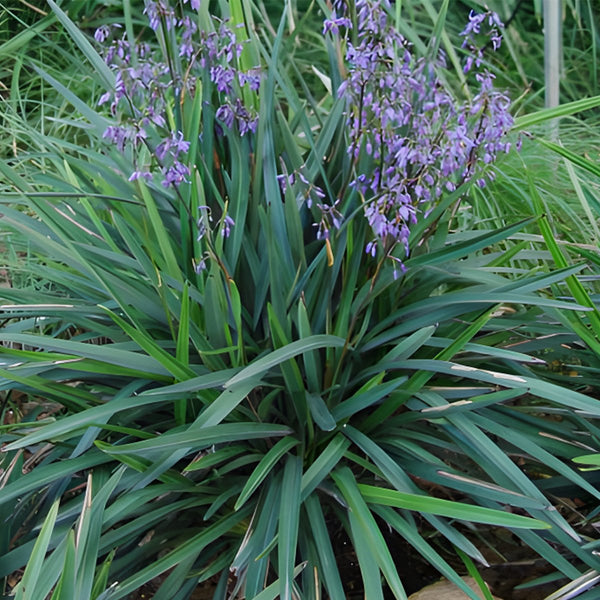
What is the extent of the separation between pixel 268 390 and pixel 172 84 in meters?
0.66

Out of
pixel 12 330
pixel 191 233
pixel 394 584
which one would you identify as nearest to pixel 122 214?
pixel 191 233

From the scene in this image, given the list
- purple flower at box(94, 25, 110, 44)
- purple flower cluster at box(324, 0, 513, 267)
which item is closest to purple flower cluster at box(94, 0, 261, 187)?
purple flower at box(94, 25, 110, 44)

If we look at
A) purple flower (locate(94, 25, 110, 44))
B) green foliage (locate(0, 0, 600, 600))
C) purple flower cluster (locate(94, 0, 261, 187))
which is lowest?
green foliage (locate(0, 0, 600, 600))

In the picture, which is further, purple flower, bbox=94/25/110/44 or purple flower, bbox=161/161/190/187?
purple flower, bbox=94/25/110/44

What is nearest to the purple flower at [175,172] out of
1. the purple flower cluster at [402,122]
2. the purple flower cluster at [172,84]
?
the purple flower cluster at [172,84]

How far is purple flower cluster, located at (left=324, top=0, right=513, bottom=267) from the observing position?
137 centimetres

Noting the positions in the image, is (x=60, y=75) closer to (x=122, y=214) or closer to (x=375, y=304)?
(x=122, y=214)

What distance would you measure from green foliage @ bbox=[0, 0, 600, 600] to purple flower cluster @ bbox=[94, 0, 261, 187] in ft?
0.14

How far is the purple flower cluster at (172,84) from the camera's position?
1.46 meters

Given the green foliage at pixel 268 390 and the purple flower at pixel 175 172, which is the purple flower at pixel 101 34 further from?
the purple flower at pixel 175 172

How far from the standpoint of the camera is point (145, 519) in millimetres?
1455

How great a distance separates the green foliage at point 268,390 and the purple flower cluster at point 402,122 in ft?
0.36

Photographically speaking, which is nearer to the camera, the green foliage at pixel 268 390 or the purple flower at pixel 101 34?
the green foliage at pixel 268 390

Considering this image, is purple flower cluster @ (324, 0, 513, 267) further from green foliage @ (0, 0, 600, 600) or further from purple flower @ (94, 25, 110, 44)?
purple flower @ (94, 25, 110, 44)
